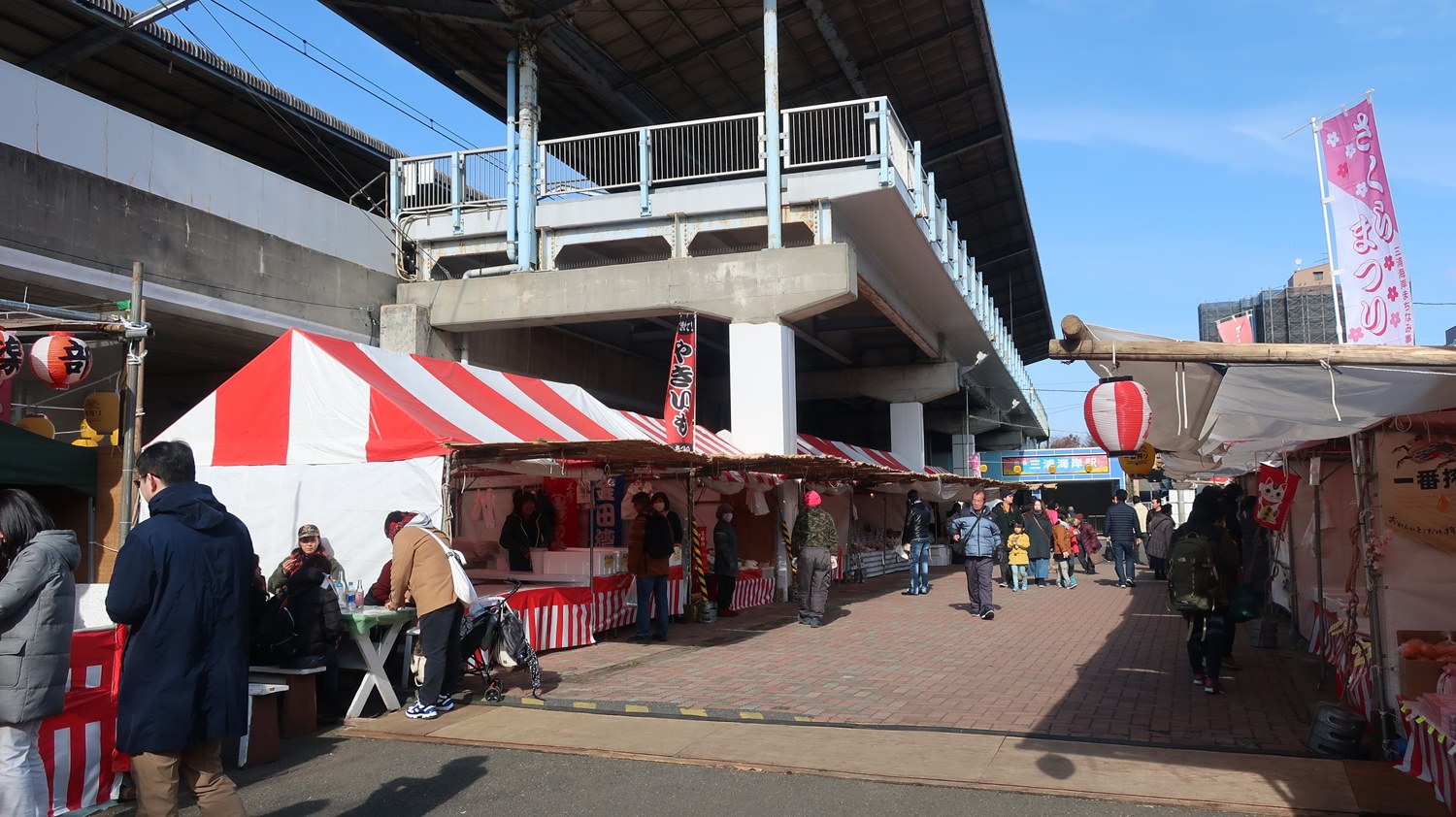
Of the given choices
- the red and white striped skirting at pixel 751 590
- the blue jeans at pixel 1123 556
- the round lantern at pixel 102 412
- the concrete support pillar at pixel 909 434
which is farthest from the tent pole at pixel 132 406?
the concrete support pillar at pixel 909 434

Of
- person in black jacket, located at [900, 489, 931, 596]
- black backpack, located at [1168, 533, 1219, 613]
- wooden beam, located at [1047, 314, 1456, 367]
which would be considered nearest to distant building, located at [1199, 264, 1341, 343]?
person in black jacket, located at [900, 489, 931, 596]

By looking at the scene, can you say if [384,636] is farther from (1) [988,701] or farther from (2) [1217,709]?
(2) [1217,709]

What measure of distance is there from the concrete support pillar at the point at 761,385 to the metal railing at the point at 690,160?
2870mm

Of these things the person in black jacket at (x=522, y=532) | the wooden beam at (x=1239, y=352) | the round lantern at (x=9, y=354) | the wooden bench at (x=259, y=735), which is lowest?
the wooden bench at (x=259, y=735)

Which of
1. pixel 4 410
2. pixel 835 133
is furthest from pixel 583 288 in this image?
pixel 4 410

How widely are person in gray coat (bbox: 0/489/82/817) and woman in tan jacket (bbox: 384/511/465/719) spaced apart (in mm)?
3161

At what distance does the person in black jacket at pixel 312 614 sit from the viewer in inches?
272

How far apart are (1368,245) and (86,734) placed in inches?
504

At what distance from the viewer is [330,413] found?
1034 cm

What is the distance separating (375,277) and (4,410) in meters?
6.16

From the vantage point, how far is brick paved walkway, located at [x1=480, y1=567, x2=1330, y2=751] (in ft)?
24.0

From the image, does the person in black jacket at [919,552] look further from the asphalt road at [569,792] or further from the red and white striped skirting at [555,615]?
the asphalt road at [569,792]

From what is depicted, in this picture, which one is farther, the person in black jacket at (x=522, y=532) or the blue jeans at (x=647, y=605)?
the person in black jacket at (x=522, y=532)

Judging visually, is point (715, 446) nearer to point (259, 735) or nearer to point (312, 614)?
point (312, 614)
